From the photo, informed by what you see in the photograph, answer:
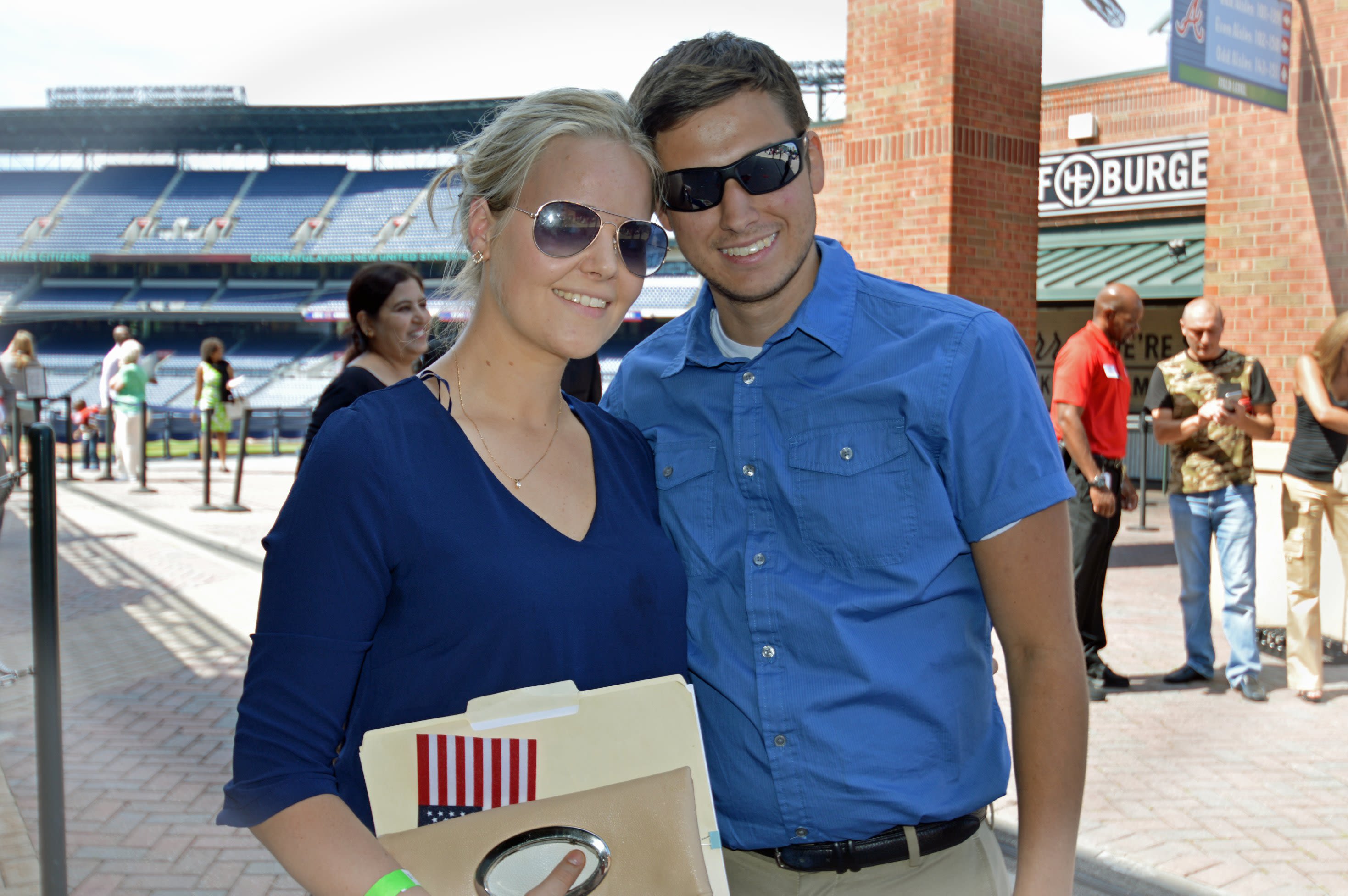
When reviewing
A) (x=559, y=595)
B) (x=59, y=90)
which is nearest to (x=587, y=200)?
(x=559, y=595)

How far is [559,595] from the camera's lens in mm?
1513

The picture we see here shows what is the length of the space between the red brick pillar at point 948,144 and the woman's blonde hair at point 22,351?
1022 cm

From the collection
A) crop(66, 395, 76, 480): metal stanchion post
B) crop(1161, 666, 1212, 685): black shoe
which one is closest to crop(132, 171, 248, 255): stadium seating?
crop(66, 395, 76, 480): metal stanchion post

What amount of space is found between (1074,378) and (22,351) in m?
12.7

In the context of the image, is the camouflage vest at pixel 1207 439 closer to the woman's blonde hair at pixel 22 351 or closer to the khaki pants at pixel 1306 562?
the khaki pants at pixel 1306 562

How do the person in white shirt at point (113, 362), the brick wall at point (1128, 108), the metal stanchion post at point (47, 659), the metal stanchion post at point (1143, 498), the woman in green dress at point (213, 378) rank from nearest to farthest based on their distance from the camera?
1. the metal stanchion post at point (47, 659)
2. the metal stanchion post at point (1143, 498)
3. the person in white shirt at point (113, 362)
4. the woman in green dress at point (213, 378)
5. the brick wall at point (1128, 108)

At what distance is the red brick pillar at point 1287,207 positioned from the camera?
340 inches

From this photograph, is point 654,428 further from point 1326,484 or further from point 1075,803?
point 1326,484

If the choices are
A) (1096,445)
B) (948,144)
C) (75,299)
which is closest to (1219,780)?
(1096,445)

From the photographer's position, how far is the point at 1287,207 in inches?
354

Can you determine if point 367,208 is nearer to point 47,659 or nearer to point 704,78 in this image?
point 47,659

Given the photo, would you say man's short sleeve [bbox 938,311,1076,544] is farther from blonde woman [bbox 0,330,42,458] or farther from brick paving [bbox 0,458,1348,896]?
blonde woman [bbox 0,330,42,458]

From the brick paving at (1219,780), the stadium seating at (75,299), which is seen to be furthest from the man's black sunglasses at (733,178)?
the stadium seating at (75,299)

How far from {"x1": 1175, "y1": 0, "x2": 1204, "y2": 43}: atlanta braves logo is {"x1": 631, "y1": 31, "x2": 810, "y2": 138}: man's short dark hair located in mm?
7175
